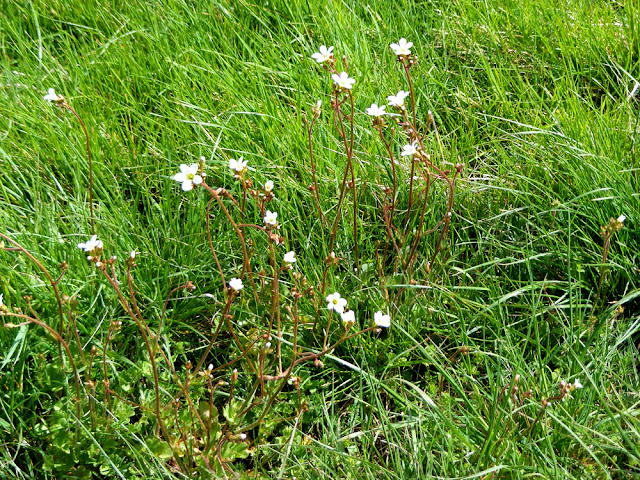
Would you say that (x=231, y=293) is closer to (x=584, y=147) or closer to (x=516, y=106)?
(x=584, y=147)

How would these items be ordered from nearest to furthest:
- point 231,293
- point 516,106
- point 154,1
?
point 231,293, point 516,106, point 154,1

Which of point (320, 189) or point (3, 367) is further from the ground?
point (3, 367)

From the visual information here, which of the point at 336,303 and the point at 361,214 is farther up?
the point at 336,303

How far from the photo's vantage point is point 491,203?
250cm

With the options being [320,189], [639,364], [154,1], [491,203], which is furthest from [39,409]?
[154,1]

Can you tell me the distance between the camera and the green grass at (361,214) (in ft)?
6.07

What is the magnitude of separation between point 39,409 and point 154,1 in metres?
2.19

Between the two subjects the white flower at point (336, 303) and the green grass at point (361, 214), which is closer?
the white flower at point (336, 303)

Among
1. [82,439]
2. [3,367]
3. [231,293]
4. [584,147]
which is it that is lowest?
[584,147]

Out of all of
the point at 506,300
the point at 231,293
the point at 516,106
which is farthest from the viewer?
the point at 516,106

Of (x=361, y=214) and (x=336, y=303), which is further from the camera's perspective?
(x=361, y=214)

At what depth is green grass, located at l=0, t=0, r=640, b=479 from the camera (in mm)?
1850

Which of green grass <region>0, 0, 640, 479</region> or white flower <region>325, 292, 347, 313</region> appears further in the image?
green grass <region>0, 0, 640, 479</region>

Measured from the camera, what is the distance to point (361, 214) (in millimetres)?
2512
